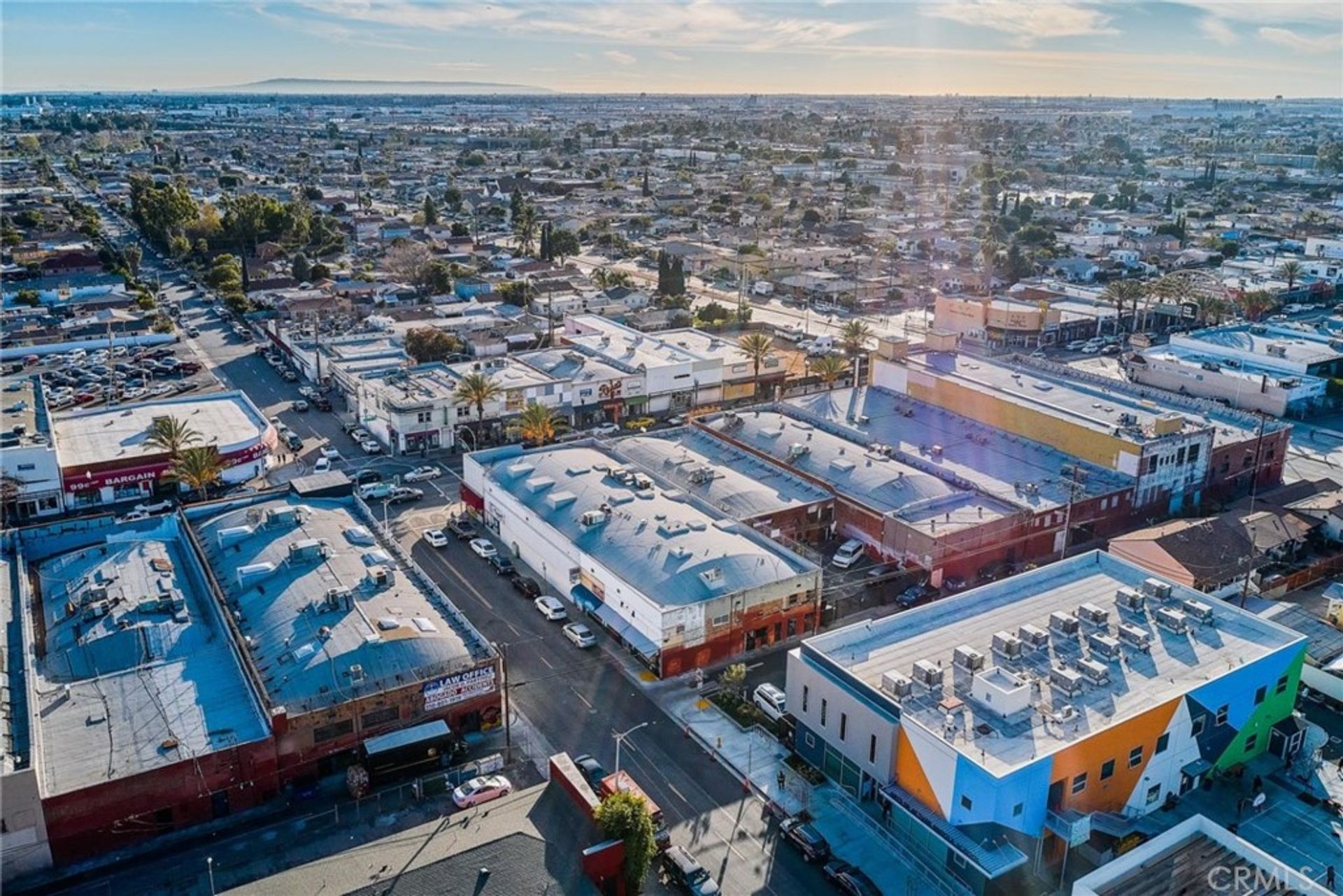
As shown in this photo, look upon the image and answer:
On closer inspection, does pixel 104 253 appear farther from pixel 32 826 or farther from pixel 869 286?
pixel 32 826

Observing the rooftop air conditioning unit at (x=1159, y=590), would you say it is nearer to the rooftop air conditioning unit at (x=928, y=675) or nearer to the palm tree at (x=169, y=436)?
the rooftop air conditioning unit at (x=928, y=675)

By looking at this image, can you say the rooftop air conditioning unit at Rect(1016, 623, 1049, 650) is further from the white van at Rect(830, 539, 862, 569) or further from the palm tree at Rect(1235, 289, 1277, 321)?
the palm tree at Rect(1235, 289, 1277, 321)

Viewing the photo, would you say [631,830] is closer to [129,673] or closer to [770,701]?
[770,701]

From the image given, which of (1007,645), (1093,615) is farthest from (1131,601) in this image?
(1007,645)

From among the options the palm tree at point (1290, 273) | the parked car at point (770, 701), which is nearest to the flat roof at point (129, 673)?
the parked car at point (770, 701)

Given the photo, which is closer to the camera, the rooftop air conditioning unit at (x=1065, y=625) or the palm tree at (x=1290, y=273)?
the rooftop air conditioning unit at (x=1065, y=625)

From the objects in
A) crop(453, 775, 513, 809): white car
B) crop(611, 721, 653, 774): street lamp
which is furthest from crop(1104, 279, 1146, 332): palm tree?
crop(453, 775, 513, 809): white car

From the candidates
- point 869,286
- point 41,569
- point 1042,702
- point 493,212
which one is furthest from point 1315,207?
point 41,569
